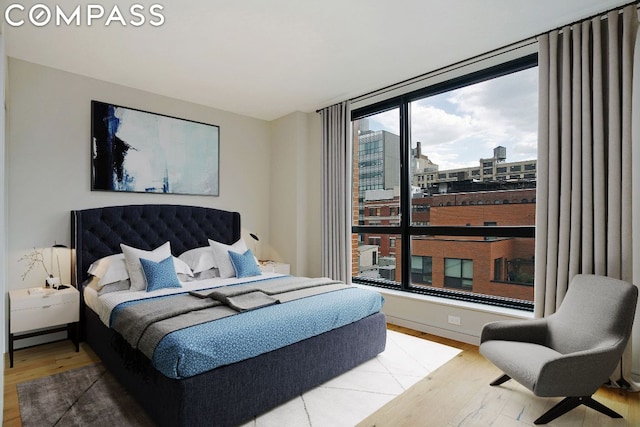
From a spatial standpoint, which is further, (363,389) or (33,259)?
(33,259)

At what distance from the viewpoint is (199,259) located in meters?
3.94

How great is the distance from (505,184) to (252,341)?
2.74m

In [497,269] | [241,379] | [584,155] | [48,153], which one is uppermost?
[48,153]

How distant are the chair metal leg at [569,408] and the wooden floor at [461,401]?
0.04 m

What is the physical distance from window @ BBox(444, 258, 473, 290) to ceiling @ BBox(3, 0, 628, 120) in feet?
6.71

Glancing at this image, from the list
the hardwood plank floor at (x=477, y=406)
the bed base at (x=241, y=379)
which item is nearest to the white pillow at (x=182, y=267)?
the bed base at (x=241, y=379)

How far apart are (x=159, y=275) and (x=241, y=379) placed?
157cm

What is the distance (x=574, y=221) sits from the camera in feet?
8.91

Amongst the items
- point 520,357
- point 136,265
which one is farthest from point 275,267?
point 520,357

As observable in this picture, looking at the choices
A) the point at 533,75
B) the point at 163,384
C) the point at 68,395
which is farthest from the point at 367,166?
the point at 68,395

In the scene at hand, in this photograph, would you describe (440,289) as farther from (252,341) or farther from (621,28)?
(621,28)

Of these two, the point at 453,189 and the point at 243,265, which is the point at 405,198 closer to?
the point at 453,189

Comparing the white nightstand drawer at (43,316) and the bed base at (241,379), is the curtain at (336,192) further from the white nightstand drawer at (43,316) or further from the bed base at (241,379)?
the white nightstand drawer at (43,316)

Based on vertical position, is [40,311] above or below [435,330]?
above
